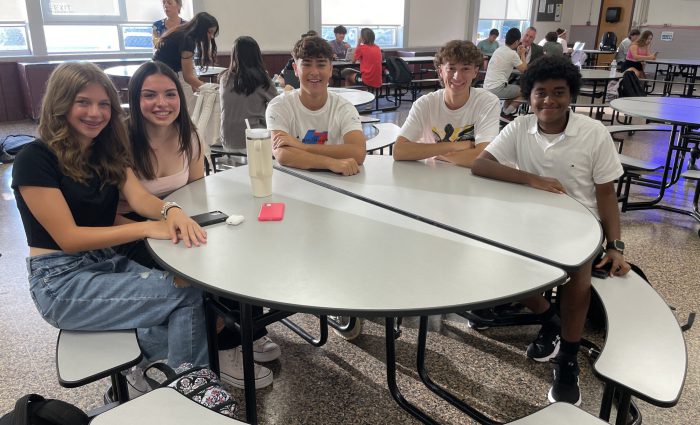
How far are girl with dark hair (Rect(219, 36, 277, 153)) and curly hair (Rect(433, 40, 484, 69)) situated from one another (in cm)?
146

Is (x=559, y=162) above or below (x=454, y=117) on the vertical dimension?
below

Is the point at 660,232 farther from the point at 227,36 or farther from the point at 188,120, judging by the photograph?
the point at 227,36

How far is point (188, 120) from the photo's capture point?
5.90 feet

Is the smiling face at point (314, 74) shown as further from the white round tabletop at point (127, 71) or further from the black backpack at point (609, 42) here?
the black backpack at point (609, 42)

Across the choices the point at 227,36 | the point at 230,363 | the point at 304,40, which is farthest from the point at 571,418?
the point at 227,36

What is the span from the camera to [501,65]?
6004 millimetres

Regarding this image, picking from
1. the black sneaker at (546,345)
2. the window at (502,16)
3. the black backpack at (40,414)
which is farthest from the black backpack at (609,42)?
the black backpack at (40,414)

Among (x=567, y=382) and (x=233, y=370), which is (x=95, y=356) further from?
(x=567, y=382)

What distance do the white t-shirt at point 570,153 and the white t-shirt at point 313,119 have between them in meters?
0.62

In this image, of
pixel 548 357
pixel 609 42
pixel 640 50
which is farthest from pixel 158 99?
pixel 609 42

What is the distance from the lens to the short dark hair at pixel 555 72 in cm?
182

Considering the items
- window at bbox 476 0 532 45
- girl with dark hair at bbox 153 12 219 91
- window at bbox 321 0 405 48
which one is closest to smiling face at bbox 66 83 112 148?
girl with dark hair at bbox 153 12 219 91

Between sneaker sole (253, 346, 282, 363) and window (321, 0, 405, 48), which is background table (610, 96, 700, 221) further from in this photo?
window (321, 0, 405, 48)

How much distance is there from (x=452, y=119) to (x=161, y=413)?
1.73m
